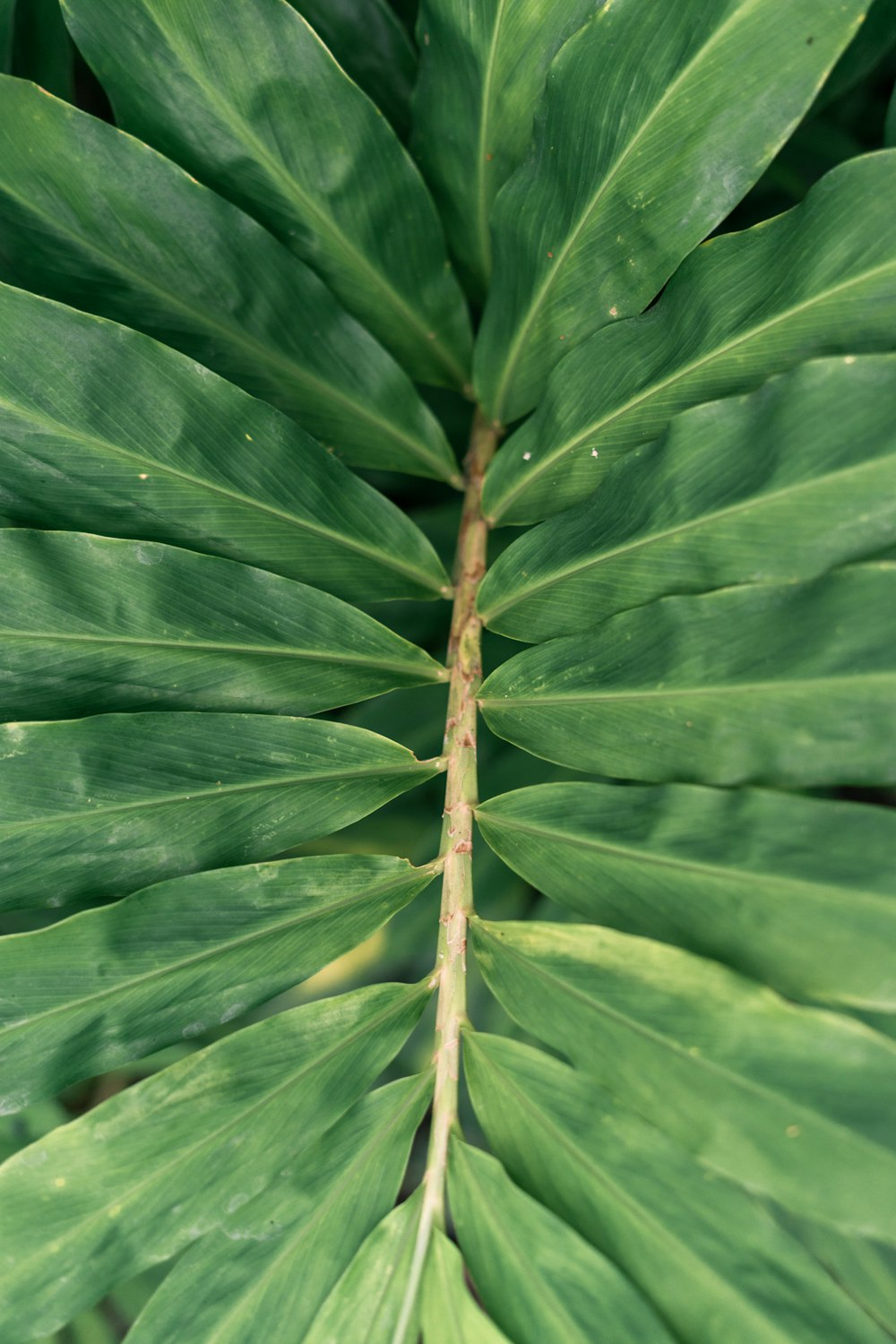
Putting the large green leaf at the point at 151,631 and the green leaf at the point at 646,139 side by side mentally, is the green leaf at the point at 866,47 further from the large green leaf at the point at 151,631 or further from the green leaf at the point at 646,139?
the large green leaf at the point at 151,631

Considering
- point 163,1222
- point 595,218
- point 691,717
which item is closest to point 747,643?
point 691,717

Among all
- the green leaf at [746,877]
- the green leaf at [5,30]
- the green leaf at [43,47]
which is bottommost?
the green leaf at [746,877]

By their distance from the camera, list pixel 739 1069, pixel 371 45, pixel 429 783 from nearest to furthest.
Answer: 1. pixel 739 1069
2. pixel 371 45
3. pixel 429 783

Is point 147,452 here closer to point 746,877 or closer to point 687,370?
point 687,370

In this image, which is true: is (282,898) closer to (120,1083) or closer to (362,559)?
(362,559)

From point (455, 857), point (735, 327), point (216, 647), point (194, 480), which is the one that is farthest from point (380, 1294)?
point (735, 327)

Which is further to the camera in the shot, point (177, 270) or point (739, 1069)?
point (177, 270)

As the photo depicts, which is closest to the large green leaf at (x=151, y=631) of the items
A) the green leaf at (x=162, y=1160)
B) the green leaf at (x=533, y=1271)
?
the green leaf at (x=162, y=1160)
